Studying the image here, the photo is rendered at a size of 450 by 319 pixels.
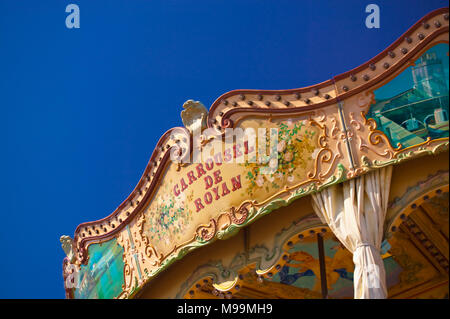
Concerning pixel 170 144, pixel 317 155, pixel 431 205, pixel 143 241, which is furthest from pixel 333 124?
pixel 143 241

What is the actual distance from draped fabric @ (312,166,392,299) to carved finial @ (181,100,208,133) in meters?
2.32

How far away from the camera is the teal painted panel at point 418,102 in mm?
7906

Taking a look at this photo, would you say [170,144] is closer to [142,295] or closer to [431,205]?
[142,295]

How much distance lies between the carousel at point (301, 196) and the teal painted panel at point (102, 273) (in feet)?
0.10

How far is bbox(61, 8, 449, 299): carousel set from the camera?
8094 millimetres

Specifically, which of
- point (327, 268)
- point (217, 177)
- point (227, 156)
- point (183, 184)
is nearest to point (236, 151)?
point (227, 156)

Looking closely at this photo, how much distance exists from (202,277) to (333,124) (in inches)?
122

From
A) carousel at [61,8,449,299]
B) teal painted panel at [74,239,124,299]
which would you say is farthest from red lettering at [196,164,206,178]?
teal painted panel at [74,239,124,299]

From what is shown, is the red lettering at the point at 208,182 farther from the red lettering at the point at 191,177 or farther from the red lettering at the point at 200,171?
the red lettering at the point at 191,177

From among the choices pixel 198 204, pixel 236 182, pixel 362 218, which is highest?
pixel 236 182

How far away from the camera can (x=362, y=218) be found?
8.16 m

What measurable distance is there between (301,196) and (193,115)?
2.31 m

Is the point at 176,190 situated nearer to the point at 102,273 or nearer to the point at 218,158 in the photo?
the point at 218,158

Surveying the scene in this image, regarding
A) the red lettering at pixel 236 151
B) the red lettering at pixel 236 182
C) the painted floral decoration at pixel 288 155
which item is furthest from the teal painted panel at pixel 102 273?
the painted floral decoration at pixel 288 155
